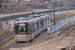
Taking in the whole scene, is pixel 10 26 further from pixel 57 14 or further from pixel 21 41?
pixel 57 14

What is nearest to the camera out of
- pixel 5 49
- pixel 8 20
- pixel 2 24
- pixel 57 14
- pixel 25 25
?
pixel 5 49

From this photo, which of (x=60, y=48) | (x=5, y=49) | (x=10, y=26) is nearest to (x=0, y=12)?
(x=10, y=26)

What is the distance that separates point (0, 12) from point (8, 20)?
1373 centimetres

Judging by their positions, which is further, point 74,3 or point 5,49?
point 74,3

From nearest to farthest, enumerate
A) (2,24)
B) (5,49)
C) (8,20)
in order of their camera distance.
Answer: (5,49) → (2,24) → (8,20)

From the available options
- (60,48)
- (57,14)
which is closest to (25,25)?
A: (60,48)

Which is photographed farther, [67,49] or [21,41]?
[21,41]

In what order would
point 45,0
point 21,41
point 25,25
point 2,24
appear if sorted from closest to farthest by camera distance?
point 25,25 → point 21,41 → point 2,24 → point 45,0

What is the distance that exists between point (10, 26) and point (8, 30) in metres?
0.91

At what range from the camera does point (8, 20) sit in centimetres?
2717

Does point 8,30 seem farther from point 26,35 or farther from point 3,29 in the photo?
point 26,35

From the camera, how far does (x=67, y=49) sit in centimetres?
1329

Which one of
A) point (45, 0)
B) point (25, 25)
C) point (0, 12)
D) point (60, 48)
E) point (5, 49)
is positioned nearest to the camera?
point (60, 48)

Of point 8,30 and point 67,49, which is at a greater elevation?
point 67,49
